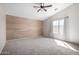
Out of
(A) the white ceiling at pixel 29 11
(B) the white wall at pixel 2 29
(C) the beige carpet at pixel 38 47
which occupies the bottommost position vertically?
(C) the beige carpet at pixel 38 47

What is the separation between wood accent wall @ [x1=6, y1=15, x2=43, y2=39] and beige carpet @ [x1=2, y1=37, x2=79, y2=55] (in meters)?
0.15

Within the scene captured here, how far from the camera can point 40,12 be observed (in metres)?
2.20

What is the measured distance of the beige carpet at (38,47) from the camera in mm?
2029

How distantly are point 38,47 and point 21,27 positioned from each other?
2.47 ft

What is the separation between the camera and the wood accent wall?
227 cm

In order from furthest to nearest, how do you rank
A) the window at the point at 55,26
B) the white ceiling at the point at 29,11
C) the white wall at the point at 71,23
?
the window at the point at 55,26 → the white wall at the point at 71,23 → the white ceiling at the point at 29,11

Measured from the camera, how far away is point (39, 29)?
7.96ft

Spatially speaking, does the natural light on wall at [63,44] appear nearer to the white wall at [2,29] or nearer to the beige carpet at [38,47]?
the beige carpet at [38,47]

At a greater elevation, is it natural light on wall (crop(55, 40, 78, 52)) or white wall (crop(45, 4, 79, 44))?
white wall (crop(45, 4, 79, 44))

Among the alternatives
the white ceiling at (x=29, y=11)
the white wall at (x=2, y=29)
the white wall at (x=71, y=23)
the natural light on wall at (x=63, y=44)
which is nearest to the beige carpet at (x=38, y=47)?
the natural light on wall at (x=63, y=44)

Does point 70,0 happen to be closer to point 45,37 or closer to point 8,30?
point 45,37

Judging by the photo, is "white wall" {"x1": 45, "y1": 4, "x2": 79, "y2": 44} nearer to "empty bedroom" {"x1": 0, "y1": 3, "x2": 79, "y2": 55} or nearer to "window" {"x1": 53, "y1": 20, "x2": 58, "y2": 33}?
"empty bedroom" {"x1": 0, "y1": 3, "x2": 79, "y2": 55}

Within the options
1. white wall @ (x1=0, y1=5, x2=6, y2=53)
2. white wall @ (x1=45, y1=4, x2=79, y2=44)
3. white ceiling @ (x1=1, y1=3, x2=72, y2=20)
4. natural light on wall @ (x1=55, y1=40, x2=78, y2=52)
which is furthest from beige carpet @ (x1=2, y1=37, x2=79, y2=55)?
white ceiling @ (x1=1, y1=3, x2=72, y2=20)

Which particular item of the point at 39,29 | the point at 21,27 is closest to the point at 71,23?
the point at 39,29
